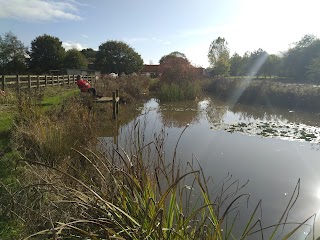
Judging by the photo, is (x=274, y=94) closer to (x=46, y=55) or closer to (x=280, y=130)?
(x=280, y=130)

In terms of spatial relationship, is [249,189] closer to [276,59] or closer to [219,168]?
[219,168]

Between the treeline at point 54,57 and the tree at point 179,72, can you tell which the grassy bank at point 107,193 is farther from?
the treeline at point 54,57

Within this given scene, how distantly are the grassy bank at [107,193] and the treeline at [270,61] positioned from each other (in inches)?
1641

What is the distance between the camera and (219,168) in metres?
6.72

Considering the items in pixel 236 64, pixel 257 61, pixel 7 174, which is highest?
pixel 257 61

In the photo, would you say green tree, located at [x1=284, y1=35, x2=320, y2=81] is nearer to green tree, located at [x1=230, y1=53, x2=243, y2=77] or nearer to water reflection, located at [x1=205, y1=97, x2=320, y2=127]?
green tree, located at [x1=230, y1=53, x2=243, y2=77]

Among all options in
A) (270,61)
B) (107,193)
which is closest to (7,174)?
(107,193)

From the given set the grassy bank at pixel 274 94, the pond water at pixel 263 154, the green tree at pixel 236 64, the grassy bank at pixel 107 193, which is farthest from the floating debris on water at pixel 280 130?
the green tree at pixel 236 64

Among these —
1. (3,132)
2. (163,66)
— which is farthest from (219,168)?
(163,66)

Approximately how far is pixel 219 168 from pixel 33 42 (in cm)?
4989

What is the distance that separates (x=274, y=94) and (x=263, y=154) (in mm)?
14525

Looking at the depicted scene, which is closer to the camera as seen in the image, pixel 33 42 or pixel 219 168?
pixel 219 168

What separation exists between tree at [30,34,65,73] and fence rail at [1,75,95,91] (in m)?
24.5

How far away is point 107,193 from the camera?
2.39 meters
